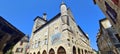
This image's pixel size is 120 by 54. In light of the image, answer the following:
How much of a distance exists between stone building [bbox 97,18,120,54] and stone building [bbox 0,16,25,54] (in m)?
11.6

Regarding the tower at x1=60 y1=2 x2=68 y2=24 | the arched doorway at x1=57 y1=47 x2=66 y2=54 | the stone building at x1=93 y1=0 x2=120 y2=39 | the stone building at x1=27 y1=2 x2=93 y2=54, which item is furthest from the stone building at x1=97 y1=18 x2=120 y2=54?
the tower at x1=60 y1=2 x2=68 y2=24

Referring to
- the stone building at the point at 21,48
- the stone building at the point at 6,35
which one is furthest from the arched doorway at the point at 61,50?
the stone building at the point at 21,48

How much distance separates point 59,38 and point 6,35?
1910 cm

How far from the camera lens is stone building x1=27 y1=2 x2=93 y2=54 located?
2383 cm

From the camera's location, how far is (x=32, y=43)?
1227 inches

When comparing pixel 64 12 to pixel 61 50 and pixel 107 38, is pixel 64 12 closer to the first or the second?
pixel 61 50

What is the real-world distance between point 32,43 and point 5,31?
25380 mm

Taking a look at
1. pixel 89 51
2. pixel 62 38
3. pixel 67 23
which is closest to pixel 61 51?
pixel 62 38

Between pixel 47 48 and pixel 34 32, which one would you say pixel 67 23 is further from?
pixel 34 32

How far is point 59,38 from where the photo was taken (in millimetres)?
25172

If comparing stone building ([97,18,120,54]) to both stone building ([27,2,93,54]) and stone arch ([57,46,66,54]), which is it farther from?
stone arch ([57,46,66,54])

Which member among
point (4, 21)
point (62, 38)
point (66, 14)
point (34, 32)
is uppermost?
point (66, 14)

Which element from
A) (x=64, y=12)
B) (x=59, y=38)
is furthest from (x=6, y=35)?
(x=64, y=12)

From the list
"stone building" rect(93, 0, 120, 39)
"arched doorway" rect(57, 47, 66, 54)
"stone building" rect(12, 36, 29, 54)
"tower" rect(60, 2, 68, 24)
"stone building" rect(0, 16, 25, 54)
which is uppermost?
"tower" rect(60, 2, 68, 24)
